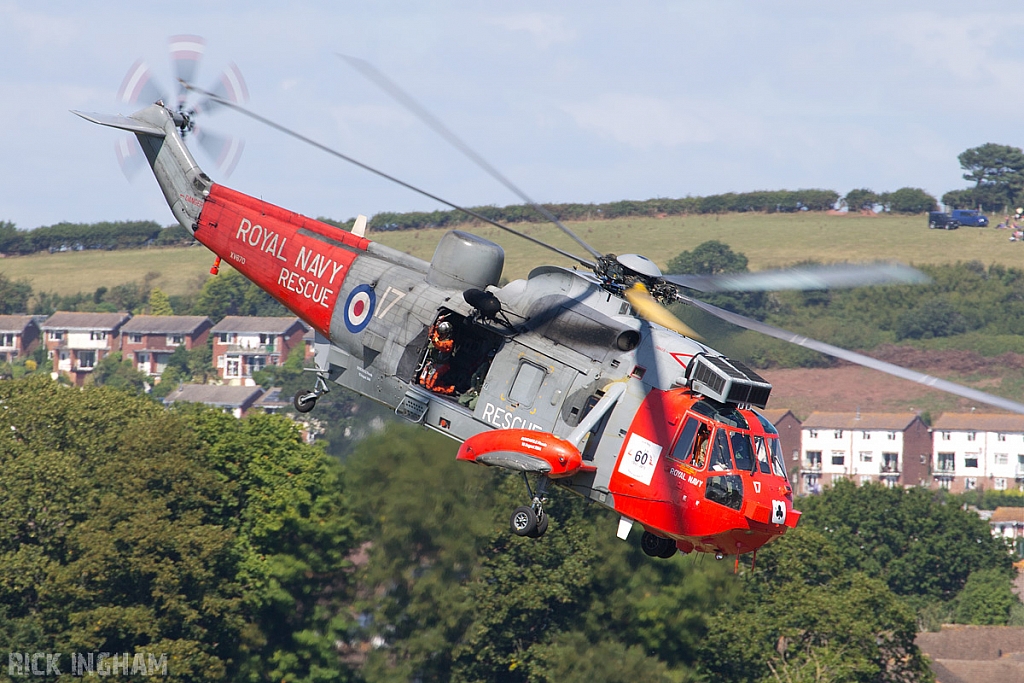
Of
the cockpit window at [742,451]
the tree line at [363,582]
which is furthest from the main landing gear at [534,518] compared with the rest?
the tree line at [363,582]

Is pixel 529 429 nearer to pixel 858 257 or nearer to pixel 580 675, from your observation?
pixel 580 675

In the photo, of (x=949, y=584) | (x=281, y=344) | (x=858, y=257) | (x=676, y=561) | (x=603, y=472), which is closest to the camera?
(x=603, y=472)

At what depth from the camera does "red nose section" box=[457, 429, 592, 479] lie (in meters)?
24.7

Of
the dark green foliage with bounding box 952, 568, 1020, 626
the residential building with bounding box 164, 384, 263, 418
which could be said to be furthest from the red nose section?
the residential building with bounding box 164, 384, 263, 418

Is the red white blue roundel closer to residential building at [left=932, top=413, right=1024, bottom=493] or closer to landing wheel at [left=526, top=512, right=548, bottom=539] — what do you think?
landing wheel at [left=526, top=512, right=548, bottom=539]

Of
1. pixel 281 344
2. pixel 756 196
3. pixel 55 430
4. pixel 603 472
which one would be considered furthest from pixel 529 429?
pixel 281 344

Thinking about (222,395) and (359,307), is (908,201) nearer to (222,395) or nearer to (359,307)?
(222,395)

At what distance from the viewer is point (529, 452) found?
24969 mm

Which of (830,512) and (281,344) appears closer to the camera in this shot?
(830,512)

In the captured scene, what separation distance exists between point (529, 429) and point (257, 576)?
3679 centimetres

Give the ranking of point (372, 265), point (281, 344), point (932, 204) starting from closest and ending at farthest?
point (372, 265) → point (932, 204) → point (281, 344)

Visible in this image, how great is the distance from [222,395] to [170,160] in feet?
471

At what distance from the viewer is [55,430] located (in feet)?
220

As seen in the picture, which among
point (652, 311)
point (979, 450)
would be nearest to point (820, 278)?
point (652, 311)
